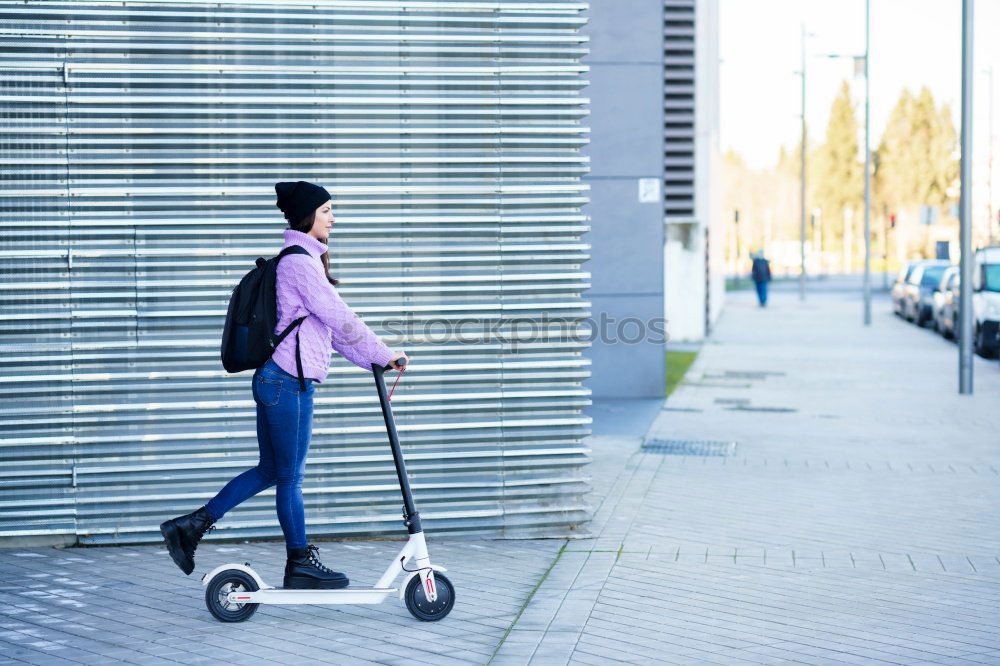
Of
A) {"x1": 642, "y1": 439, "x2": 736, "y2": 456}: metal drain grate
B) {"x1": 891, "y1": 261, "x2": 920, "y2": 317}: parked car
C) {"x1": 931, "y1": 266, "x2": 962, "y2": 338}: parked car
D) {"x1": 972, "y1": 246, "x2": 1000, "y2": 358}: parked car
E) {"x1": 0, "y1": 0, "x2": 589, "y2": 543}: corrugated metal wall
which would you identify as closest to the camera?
{"x1": 0, "y1": 0, "x2": 589, "y2": 543}: corrugated metal wall

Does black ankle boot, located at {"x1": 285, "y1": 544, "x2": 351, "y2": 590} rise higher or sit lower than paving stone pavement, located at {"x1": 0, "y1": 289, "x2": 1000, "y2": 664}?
higher

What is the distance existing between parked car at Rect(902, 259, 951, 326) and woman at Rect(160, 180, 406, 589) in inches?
994

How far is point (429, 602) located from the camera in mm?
5621

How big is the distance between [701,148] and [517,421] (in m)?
18.3

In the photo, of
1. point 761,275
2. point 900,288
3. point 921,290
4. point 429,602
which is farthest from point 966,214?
point 761,275

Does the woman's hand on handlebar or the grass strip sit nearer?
the woman's hand on handlebar

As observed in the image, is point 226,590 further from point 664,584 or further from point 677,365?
point 677,365

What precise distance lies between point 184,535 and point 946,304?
2266 cm

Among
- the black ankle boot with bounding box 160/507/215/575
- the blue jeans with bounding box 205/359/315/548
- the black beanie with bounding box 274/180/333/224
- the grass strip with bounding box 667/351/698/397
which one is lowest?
the grass strip with bounding box 667/351/698/397

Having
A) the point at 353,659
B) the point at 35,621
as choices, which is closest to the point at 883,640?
the point at 353,659

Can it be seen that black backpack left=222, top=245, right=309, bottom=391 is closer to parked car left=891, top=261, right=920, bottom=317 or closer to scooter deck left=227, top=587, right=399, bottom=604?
scooter deck left=227, top=587, right=399, bottom=604

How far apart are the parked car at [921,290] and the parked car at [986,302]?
17.5ft

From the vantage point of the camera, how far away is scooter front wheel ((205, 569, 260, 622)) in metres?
5.61

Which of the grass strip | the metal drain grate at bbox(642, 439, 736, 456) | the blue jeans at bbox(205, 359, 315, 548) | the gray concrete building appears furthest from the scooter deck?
the grass strip
